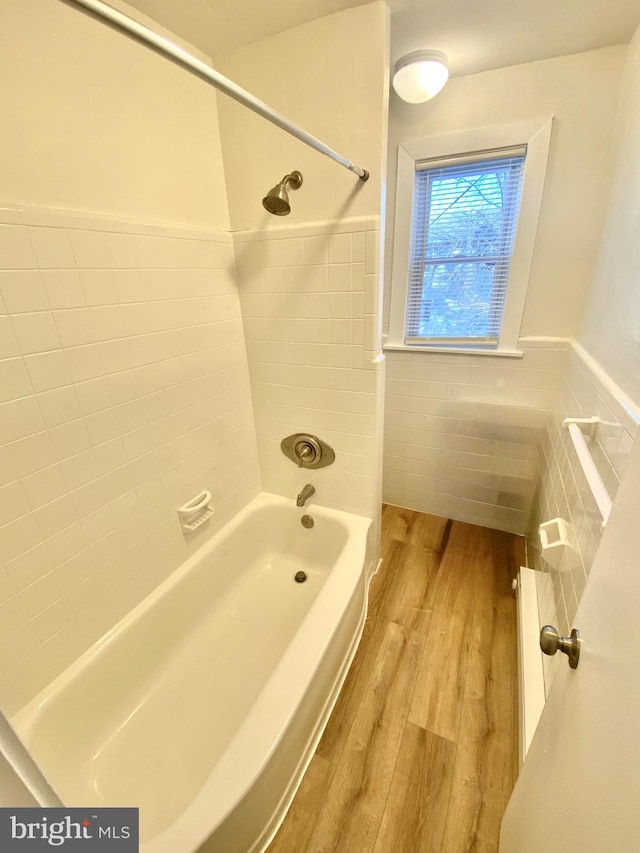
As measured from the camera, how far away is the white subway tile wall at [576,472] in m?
0.90

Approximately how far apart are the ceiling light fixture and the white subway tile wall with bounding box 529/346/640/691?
1.26m

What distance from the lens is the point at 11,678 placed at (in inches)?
37.4

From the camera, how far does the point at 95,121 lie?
983mm

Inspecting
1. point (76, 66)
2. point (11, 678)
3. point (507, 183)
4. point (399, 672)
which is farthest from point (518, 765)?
point (76, 66)

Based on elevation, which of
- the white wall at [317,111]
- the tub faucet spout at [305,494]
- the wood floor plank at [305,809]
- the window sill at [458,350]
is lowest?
the wood floor plank at [305,809]

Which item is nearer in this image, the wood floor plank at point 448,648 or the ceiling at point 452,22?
the ceiling at point 452,22

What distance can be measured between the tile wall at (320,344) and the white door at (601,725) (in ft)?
3.34

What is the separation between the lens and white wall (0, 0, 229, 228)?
834mm

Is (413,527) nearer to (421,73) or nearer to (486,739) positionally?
(486,739)

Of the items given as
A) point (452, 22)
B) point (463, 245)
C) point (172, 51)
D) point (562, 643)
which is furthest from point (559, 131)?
point (562, 643)

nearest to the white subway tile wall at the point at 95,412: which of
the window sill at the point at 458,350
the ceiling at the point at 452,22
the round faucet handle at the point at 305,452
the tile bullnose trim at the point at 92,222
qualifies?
the tile bullnose trim at the point at 92,222

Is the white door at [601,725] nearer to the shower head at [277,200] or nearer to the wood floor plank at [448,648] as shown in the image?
the wood floor plank at [448,648]

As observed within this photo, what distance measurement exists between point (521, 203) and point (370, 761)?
2363 mm

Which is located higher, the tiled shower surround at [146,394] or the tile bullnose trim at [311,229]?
the tile bullnose trim at [311,229]
